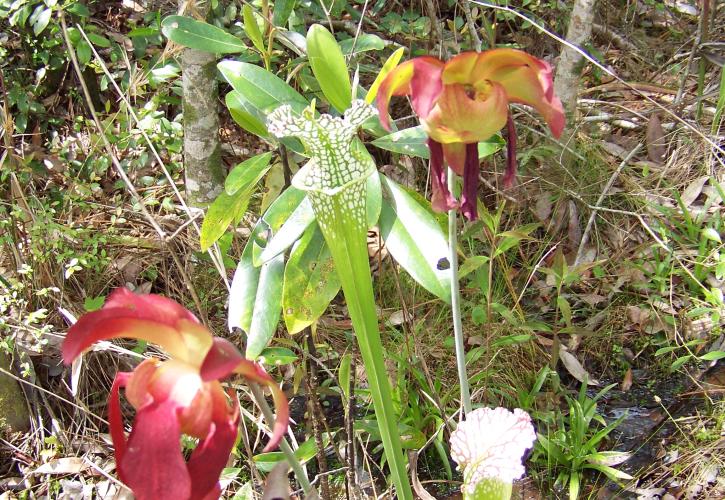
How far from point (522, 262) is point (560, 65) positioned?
1.93 ft

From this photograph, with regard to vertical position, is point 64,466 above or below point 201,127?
below

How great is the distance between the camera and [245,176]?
122cm

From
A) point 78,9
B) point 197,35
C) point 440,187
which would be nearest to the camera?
point 440,187

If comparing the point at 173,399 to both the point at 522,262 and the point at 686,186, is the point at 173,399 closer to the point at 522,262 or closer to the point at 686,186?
the point at 522,262

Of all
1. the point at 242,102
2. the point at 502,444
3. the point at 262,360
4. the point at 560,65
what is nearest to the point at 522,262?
the point at 560,65

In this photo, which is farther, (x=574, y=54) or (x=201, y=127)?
(x=574, y=54)

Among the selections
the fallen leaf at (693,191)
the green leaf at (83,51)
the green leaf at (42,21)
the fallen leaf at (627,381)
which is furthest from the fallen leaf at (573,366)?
the green leaf at (42,21)

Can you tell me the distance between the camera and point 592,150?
2.24 m

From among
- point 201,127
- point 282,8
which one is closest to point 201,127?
point 201,127

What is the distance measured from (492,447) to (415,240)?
13.9 inches

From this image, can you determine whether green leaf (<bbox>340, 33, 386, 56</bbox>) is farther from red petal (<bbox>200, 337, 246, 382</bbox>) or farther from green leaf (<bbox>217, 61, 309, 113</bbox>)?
red petal (<bbox>200, 337, 246, 382</bbox>)

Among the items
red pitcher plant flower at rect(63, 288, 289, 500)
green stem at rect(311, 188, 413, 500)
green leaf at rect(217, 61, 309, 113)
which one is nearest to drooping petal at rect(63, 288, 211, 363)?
red pitcher plant flower at rect(63, 288, 289, 500)

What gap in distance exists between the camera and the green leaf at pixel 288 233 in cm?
106

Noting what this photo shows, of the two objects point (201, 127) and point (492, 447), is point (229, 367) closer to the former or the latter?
point (492, 447)
